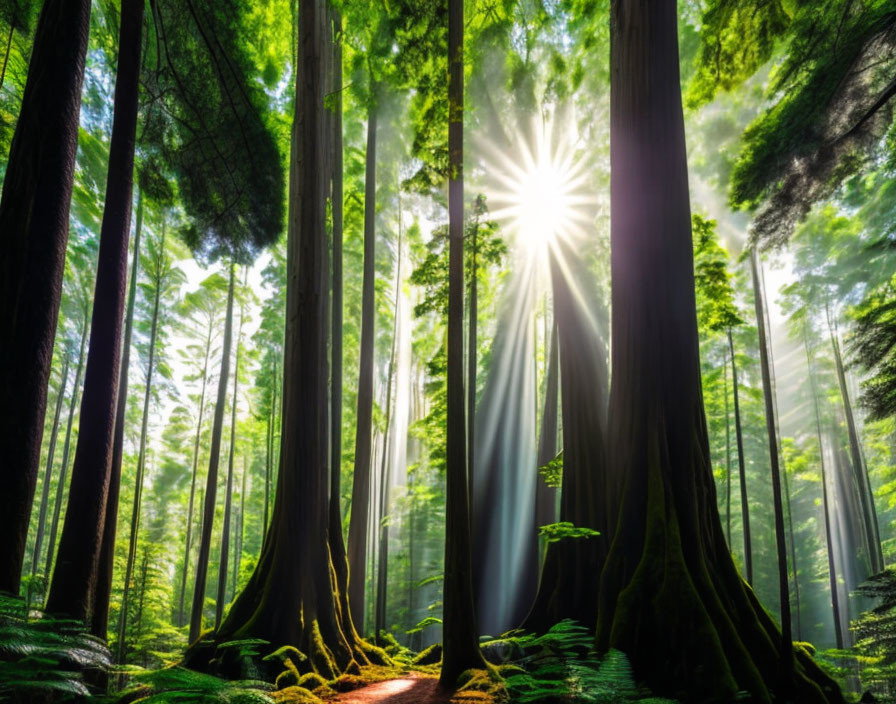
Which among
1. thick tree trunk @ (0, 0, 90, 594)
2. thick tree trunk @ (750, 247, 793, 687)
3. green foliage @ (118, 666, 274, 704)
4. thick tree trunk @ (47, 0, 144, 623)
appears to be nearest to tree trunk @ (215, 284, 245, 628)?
thick tree trunk @ (47, 0, 144, 623)

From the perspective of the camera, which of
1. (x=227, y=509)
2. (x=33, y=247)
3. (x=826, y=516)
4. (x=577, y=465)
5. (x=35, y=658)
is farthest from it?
(x=227, y=509)

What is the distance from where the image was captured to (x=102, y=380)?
12.1ft

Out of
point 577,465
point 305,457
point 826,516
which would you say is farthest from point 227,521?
point 826,516

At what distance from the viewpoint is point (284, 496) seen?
6051mm

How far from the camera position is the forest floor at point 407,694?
4020 millimetres

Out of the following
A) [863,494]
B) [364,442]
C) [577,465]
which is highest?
[364,442]

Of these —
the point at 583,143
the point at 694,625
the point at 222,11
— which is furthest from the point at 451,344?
the point at 583,143

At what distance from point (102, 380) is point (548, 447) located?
9852 millimetres

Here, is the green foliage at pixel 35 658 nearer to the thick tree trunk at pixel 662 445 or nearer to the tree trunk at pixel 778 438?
the thick tree trunk at pixel 662 445

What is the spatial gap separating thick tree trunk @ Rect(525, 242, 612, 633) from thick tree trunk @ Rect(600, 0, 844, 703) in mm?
725

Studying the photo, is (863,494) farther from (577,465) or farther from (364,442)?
(364,442)

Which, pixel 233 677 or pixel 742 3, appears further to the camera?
pixel 742 3

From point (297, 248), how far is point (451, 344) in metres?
2.90

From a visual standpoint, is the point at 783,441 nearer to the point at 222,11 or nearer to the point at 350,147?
the point at 350,147
